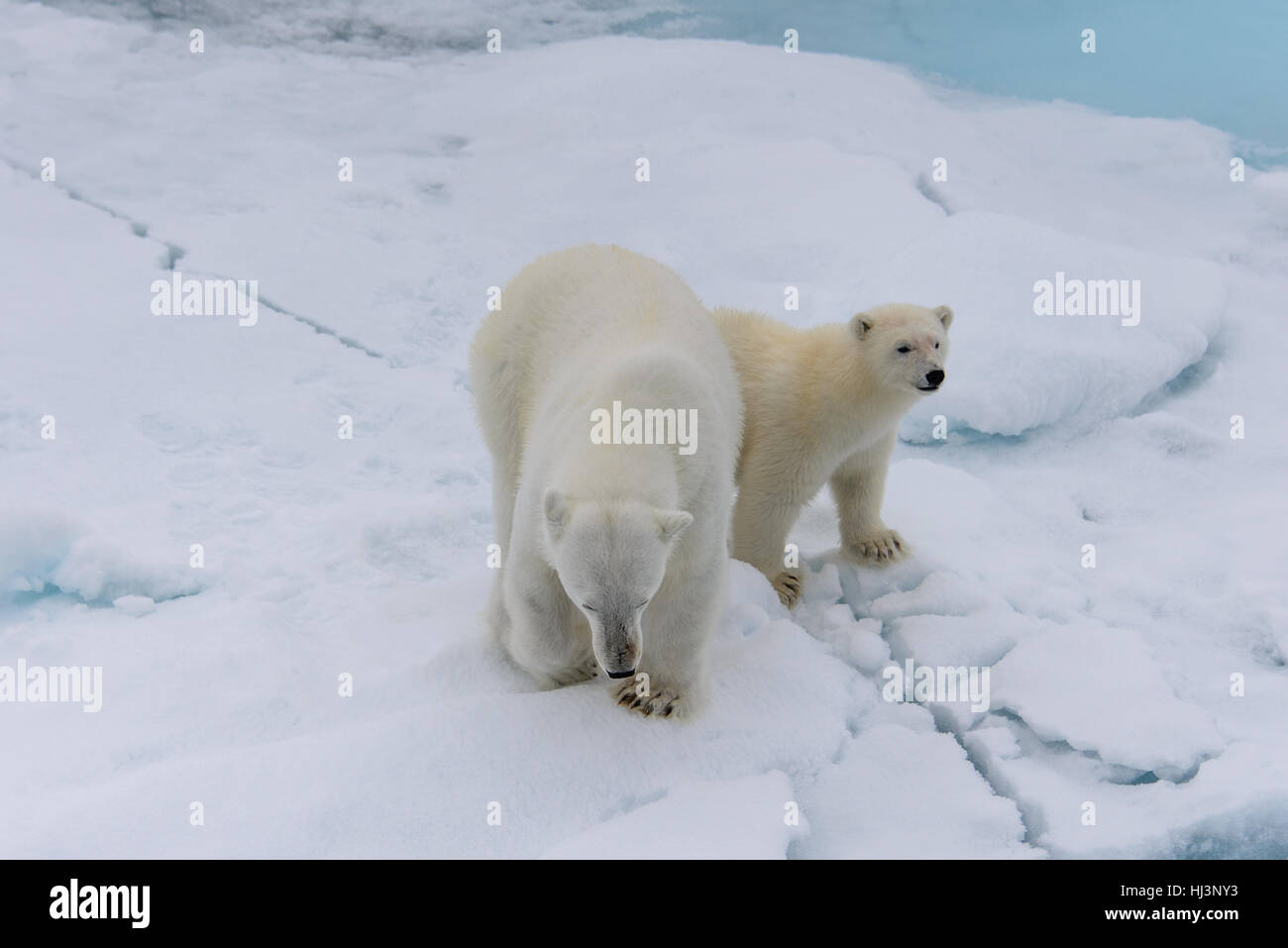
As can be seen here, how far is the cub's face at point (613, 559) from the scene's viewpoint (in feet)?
7.86

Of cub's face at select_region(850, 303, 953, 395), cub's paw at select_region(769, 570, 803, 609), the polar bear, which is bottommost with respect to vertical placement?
cub's paw at select_region(769, 570, 803, 609)

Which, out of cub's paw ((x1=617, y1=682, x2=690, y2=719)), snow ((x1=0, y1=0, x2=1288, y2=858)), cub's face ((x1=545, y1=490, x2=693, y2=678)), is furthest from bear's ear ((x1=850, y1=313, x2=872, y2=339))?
cub's face ((x1=545, y1=490, x2=693, y2=678))

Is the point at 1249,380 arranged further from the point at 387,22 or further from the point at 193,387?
the point at 387,22

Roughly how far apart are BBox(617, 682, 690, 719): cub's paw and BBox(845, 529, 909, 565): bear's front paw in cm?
127

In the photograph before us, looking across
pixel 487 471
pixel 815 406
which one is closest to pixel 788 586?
pixel 815 406

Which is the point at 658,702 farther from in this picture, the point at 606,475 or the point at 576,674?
the point at 606,475

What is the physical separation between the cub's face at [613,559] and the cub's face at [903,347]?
1.59 meters

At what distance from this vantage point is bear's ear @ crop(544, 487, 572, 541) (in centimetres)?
242

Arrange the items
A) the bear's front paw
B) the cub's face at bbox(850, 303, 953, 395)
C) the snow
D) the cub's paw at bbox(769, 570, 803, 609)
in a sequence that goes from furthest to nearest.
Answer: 1. the bear's front paw
2. the cub's paw at bbox(769, 570, 803, 609)
3. the cub's face at bbox(850, 303, 953, 395)
4. the snow

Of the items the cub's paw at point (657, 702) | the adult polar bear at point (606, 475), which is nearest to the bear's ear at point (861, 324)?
the adult polar bear at point (606, 475)

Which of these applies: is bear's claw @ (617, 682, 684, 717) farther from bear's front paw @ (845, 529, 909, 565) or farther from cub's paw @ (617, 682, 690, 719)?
bear's front paw @ (845, 529, 909, 565)

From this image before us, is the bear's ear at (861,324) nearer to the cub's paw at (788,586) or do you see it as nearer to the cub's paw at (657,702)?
the cub's paw at (788,586)

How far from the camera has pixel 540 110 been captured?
814cm

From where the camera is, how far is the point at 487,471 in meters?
4.79
